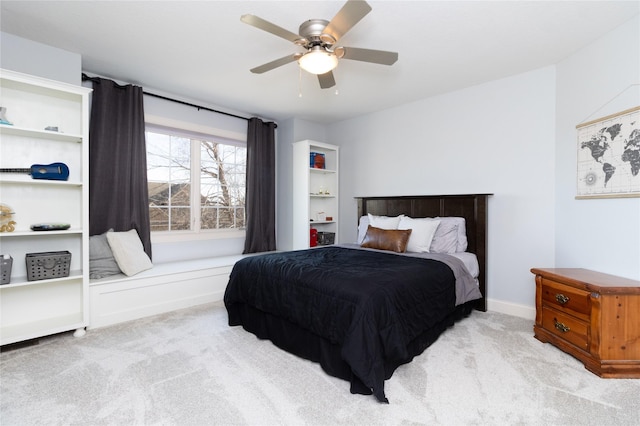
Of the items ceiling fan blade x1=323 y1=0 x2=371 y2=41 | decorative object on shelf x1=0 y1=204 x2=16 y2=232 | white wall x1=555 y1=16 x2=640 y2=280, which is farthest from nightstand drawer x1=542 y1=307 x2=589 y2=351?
decorative object on shelf x1=0 y1=204 x2=16 y2=232

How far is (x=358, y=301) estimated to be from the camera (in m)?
1.88

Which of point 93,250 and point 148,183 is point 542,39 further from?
point 93,250

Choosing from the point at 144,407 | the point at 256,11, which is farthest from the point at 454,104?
the point at 144,407

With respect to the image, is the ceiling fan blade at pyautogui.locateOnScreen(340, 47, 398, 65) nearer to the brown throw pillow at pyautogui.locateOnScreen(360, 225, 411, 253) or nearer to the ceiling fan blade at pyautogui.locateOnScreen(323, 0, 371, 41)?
the ceiling fan blade at pyautogui.locateOnScreen(323, 0, 371, 41)

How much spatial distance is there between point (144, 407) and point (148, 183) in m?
2.63

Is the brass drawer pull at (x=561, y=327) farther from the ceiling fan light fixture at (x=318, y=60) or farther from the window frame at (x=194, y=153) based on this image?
the window frame at (x=194, y=153)

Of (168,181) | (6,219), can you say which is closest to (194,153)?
(168,181)

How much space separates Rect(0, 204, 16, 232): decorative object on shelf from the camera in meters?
2.47

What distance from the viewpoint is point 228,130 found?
429 cm

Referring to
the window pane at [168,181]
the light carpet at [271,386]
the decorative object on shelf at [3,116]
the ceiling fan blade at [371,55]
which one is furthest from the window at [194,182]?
the ceiling fan blade at [371,55]

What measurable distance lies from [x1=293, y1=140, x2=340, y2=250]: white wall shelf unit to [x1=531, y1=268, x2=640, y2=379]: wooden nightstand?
9.56ft

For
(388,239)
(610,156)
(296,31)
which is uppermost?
(296,31)

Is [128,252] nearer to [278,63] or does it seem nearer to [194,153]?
[194,153]

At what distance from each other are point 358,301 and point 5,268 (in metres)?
2.70
